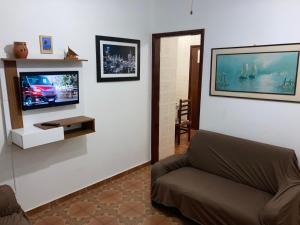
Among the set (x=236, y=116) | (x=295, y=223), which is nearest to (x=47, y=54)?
(x=236, y=116)

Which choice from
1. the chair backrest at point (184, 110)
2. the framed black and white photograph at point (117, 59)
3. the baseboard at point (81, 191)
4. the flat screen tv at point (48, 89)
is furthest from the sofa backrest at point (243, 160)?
the chair backrest at point (184, 110)

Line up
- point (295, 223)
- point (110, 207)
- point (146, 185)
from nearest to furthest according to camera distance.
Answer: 1. point (295, 223)
2. point (110, 207)
3. point (146, 185)

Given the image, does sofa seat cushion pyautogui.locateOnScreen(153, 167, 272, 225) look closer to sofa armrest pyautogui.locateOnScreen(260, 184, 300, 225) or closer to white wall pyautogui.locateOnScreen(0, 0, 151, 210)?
sofa armrest pyautogui.locateOnScreen(260, 184, 300, 225)

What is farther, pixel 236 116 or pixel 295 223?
pixel 236 116

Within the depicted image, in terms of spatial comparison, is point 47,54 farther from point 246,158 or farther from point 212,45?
point 246,158

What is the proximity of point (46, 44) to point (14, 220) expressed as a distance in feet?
5.46

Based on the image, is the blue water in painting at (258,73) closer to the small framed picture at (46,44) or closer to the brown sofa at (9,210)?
the small framed picture at (46,44)

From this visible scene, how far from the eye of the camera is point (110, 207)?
279 cm

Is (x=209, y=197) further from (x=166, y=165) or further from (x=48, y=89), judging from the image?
(x=48, y=89)

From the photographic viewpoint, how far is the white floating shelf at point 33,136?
219 centimetres

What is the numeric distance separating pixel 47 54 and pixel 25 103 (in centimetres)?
57

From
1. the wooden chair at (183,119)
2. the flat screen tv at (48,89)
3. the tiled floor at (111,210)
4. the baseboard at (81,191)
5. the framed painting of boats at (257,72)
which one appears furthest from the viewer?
the wooden chair at (183,119)

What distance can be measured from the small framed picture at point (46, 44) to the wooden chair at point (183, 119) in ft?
10.1

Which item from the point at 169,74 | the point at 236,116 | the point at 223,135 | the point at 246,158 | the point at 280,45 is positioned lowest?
the point at 246,158
